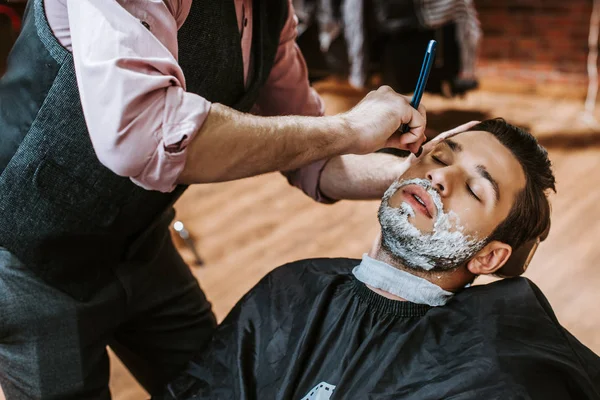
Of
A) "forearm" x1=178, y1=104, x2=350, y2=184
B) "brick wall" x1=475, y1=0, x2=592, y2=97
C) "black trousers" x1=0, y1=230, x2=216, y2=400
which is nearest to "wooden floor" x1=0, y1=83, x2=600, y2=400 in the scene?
"brick wall" x1=475, y1=0, x2=592, y2=97

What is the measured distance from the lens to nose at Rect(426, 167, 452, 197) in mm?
1289

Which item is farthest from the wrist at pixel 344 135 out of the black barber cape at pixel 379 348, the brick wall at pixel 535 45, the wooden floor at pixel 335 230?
the brick wall at pixel 535 45

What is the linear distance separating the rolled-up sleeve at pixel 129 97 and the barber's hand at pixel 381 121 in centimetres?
26

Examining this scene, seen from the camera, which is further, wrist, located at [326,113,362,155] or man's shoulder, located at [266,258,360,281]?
man's shoulder, located at [266,258,360,281]

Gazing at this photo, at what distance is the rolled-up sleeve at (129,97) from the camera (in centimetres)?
88

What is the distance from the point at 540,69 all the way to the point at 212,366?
12.1 ft

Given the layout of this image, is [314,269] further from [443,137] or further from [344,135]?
[344,135]

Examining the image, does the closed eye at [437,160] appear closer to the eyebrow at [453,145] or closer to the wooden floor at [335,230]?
the eyebrow at [453,145]

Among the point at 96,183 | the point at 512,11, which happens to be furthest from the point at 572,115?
the point at 96,183

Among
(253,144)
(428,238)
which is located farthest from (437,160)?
(253,144)

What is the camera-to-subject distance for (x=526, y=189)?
135 cm

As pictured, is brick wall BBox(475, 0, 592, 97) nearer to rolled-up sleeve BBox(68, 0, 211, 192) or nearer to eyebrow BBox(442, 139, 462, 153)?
eyebrow BBox(442, 139, 462, 153)

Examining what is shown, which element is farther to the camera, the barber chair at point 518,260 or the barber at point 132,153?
the barber chair at point 518,260

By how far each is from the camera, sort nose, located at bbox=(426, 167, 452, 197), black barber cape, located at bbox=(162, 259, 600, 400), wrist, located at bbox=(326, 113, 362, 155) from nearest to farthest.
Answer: wrist, located at bbox=(326, 113, 362, 155) → black barber cape, located at bbox=(162, 259, 600, 400) → nose, located at bbox=(426, 167, 452, 197)
